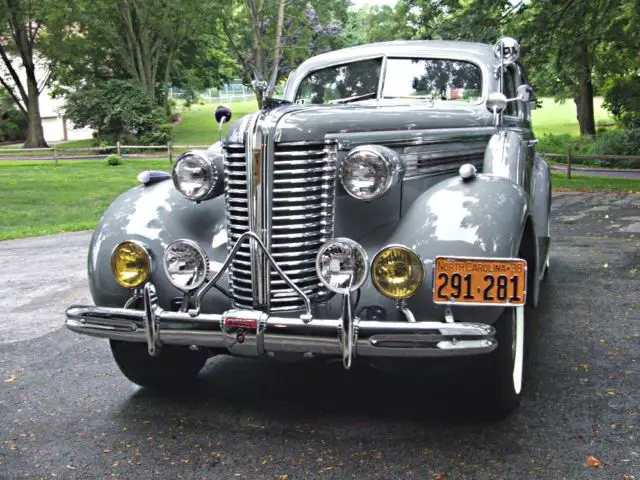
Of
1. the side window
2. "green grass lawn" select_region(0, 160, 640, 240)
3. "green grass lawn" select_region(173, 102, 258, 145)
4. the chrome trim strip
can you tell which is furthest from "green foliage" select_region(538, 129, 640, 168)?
the chrome trim strip

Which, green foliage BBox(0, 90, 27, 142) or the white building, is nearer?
green foliage BBox(0, 90, 27, 142)

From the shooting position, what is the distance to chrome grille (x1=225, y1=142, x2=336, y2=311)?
3.67m

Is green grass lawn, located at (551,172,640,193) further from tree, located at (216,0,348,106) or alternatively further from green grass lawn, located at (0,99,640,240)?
tree, located at (216,0,348,106)

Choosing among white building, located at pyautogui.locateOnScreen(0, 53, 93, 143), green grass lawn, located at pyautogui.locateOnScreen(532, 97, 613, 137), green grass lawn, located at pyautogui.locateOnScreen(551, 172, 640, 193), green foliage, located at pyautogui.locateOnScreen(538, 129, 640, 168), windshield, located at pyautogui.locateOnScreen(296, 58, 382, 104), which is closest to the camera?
windshield, located at pyautogui.locateOnScreen(296, 58, 382, 104)

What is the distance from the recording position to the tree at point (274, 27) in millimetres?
29844

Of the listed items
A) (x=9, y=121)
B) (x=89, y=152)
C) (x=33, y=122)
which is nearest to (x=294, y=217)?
(x=89, y=152)

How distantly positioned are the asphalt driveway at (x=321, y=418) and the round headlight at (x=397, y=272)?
0.58 metres

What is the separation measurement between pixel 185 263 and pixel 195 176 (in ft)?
1.66

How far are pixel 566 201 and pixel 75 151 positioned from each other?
1009 inches

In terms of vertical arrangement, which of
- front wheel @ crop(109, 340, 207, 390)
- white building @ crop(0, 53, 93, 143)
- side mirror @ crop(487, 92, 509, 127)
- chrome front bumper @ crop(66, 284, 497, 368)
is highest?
side mirror @ crop(487, 92, 509, 127)

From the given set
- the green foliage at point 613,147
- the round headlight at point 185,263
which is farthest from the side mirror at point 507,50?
the green foliage at point 613,147

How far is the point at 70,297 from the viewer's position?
7.11 m

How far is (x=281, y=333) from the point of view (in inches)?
135

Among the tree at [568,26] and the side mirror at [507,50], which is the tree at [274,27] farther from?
the side mirror at [507,50]
